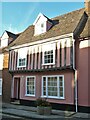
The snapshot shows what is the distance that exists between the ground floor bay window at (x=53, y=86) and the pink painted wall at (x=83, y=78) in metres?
1.61

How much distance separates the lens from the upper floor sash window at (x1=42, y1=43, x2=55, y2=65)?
1584 centimetres

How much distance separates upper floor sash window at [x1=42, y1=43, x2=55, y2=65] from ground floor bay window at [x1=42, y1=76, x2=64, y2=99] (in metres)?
1.39

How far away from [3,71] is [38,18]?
735cm

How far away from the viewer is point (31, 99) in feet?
55.5

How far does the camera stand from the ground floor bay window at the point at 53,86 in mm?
14951

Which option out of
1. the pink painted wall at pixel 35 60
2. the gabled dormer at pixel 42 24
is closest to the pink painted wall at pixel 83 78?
the pink painted wall at pixel 35 60

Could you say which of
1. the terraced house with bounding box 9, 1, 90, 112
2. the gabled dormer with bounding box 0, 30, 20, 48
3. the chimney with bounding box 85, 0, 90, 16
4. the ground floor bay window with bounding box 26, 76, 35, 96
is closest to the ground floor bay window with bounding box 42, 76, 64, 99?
the terraced house with bounding box 9, 1, 90, 112

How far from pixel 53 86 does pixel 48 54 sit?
284 centimetres

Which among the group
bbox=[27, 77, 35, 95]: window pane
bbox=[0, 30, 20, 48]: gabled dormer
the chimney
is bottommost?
bbox=[27, 77, 35, 95]: window pane

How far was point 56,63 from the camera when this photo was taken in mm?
15297

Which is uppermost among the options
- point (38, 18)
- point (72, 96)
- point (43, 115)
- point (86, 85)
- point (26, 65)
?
point (38, 18)

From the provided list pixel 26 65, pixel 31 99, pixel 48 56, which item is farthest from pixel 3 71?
pixel 48 56

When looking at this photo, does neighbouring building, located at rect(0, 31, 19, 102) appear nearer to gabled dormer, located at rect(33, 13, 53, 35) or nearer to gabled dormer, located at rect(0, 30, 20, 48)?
gabled dormer, located at rect(0, 30, 20, 48)

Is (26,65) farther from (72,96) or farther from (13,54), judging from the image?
(72,96)
